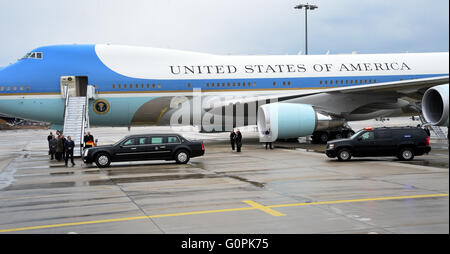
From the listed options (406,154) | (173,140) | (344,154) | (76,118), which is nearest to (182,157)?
(173,140)

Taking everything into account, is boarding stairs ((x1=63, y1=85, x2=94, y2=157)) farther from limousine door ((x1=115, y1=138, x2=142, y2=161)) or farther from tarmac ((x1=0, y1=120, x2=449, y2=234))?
limousine door ((x1=115, y1=138, x2=142, y2=161))

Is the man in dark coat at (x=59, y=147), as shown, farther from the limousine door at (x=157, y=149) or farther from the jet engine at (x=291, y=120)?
the jet engine at (x=291, y=120)

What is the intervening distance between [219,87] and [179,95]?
2227mm

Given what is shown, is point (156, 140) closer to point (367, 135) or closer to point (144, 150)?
point (144, 150)

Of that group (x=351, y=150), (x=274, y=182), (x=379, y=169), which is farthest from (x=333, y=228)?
(x=351, y=150)

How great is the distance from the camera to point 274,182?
1236 cm

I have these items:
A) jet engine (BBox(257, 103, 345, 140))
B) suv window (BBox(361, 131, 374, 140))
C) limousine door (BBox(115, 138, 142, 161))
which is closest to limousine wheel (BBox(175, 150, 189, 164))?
limousine door (BBox(115, 138, 142, 161))

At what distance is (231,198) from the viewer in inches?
397

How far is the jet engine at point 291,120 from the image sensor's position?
2161 centimetres

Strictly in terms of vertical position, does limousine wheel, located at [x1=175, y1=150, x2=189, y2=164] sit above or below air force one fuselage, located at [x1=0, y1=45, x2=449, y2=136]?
below

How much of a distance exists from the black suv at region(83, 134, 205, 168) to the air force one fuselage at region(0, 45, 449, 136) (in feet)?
18.1

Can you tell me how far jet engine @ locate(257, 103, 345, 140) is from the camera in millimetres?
21609

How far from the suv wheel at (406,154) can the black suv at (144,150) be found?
25.2 ft

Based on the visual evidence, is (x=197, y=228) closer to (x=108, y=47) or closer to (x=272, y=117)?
(x=272, y=117)
